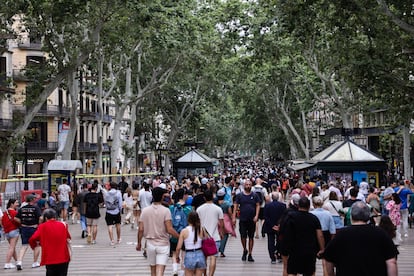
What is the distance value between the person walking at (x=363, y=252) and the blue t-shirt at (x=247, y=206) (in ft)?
28.6

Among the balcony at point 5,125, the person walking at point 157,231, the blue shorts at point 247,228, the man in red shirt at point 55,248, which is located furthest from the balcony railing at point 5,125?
the person walking at point 157,231

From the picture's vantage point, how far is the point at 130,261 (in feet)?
52.2

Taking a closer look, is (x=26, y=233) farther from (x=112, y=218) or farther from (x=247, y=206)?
(x=247, y=206)

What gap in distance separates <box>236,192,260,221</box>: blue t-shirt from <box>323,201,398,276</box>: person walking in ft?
28.6

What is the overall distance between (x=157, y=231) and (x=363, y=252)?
4513mm

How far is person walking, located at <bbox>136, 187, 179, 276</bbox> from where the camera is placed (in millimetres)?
10703

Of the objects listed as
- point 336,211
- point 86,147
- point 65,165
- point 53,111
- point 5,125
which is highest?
point 53,111

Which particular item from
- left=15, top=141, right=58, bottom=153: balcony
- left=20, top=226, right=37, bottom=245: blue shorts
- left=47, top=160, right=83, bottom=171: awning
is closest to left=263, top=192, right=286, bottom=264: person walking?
left=20, top=226, right=37, bottom=245: blue shorts

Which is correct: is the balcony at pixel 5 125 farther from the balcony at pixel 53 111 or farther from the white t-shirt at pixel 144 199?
A: the white t-shirt at pixel 144 199

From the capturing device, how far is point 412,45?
23.4m

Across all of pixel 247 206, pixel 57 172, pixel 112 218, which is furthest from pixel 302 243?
pixel 57 172

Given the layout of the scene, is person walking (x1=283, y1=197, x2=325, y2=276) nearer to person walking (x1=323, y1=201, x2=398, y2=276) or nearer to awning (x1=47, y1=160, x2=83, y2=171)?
person walking (x1=323, y1=201, x2=398, y2=276)

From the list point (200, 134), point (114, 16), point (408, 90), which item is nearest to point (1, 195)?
point (114, 16)

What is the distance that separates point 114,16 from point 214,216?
16171mm
